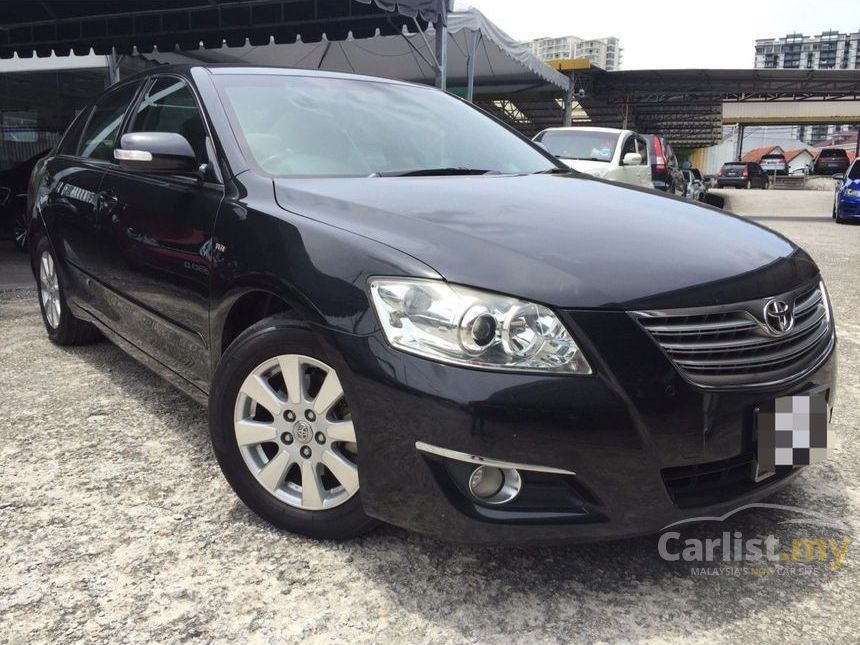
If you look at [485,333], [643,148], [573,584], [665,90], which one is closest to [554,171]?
[485,333]

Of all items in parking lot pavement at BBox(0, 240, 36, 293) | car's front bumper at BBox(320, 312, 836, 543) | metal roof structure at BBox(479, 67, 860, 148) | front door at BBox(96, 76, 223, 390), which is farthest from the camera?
metal roof structure at BBox(479, 67, 860, 148)

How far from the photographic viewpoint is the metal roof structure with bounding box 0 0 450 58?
8.73 m

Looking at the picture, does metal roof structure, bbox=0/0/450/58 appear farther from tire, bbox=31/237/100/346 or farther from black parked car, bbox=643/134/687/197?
tire, bbox=31/237/100/346

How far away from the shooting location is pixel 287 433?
2.05 meters

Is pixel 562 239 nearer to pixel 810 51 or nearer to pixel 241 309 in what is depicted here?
pixel 241 309

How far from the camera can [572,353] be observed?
1681 mm

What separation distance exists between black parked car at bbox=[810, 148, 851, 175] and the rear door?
137 feet

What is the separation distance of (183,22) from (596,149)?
5329 millimetres

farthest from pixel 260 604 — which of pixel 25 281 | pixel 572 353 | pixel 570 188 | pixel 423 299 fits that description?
pixel 25 281

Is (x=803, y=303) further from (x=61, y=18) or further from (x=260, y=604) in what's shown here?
(x=61, y=18)

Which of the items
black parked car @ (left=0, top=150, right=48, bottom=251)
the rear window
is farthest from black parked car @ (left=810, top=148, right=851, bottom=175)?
black parked car @ (left=0, top=150, right=48, bottom=251)

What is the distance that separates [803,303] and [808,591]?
30.0 inches

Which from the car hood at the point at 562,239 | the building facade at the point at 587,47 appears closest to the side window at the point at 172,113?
the car hood at the point at 562,239

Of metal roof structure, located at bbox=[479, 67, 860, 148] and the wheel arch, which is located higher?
metal roof structure, located at bbox=[479, 67, 860, 148]
